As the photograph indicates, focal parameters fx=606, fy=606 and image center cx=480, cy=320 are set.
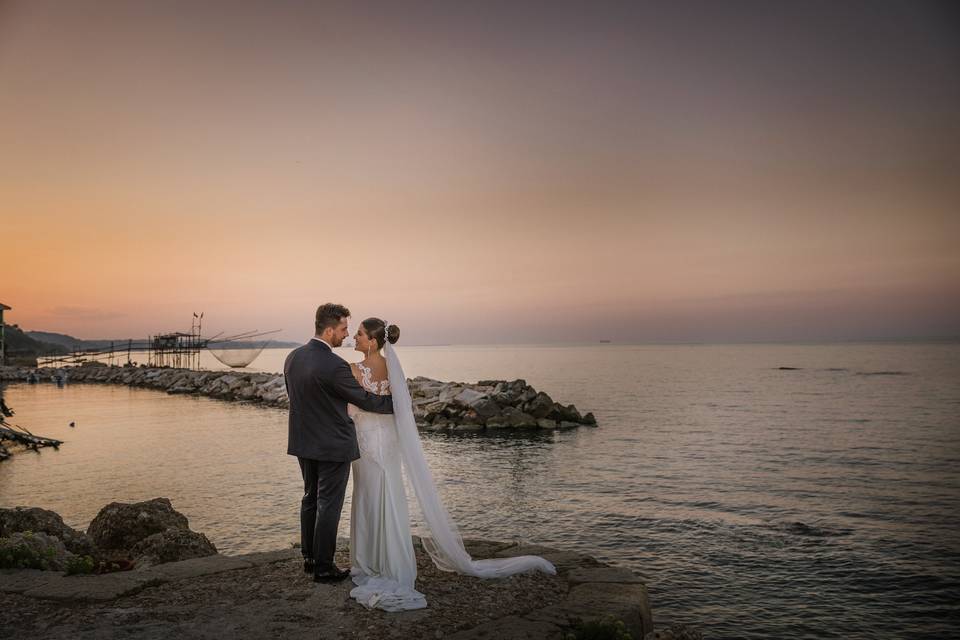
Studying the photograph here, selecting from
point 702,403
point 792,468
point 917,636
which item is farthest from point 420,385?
point 917,636

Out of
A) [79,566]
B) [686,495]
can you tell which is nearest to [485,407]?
[686,495]

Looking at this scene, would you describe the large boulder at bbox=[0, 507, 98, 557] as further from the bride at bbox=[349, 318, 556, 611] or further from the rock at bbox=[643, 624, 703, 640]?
the rock at bbox=[643, 624, 703, 640]

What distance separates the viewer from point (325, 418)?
20.4ft

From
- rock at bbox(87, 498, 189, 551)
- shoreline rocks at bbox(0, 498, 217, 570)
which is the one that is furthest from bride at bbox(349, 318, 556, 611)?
rock at bbox(87, 498, 189, 551)

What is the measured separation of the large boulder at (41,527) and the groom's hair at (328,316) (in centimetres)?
600

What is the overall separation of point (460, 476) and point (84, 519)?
10775mm

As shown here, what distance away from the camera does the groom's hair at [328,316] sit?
6.32 m

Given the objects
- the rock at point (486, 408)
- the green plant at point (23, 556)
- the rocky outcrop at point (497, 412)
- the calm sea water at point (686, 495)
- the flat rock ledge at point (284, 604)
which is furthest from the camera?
the rock at point (486, 408)

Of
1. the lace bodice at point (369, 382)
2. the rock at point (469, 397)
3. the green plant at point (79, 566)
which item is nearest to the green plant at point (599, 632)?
the lace bodice at point (369, 382)

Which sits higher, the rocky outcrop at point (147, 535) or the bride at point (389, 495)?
the bride at point (389, 495)

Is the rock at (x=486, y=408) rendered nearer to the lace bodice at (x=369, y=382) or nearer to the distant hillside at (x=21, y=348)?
the lace bodice at (x=369, y=382)

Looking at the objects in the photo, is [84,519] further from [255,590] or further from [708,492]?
[708,492]

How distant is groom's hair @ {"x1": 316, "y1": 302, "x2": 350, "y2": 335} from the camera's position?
6.32 m

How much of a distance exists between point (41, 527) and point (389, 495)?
636 cm
